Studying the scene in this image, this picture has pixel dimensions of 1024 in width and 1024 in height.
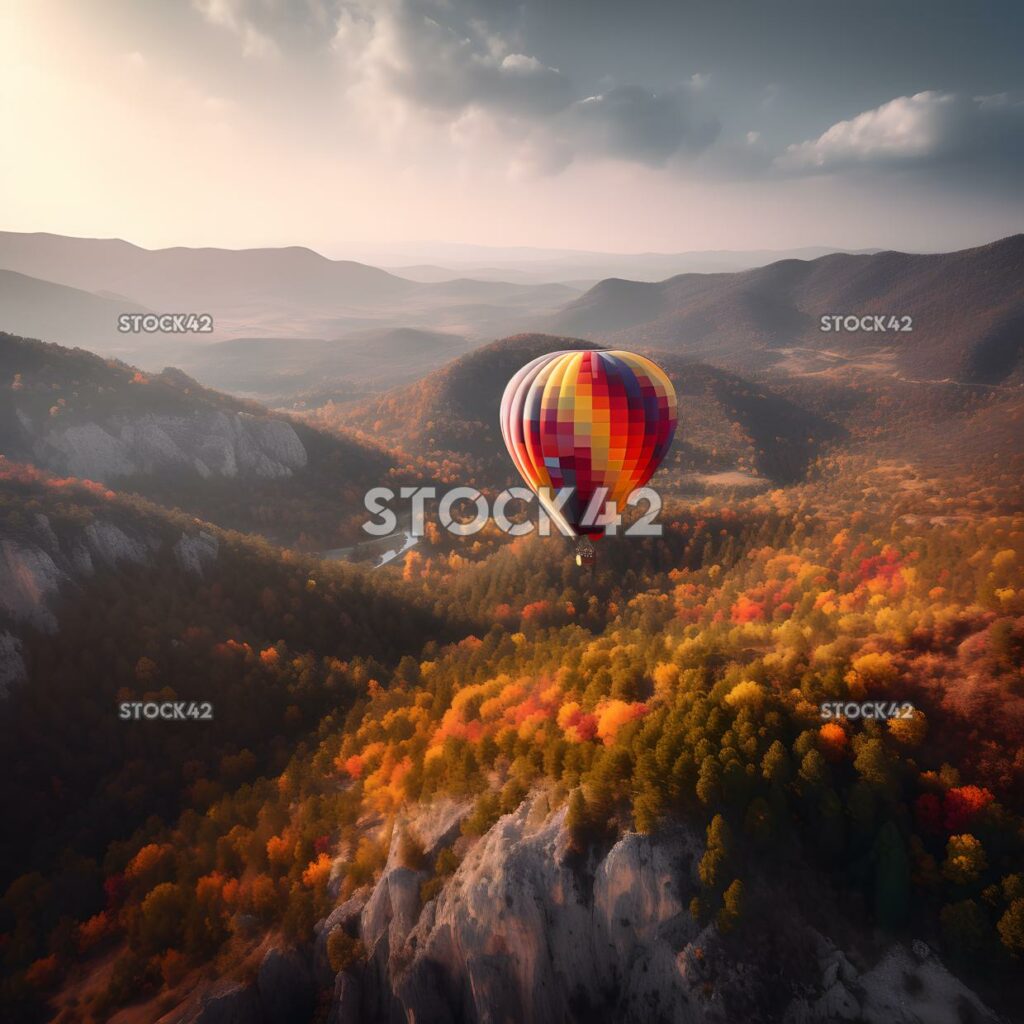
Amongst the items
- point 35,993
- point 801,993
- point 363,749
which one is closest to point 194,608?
point 363,749

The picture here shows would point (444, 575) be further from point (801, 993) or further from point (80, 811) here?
point (801, 993)

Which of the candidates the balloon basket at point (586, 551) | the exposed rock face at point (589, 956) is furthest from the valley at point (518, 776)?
the balloon basket at point (586, 551)

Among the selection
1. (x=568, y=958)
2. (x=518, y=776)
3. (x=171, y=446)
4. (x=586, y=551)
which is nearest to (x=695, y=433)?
(x=171, y=446)

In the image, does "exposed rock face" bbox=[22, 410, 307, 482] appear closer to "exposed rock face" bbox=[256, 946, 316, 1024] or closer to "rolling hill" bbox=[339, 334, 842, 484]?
"rolling hill" bbox=[339, 334, 842, 484]

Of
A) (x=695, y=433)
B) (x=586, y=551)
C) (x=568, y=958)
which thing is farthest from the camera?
(x=695, y=433)

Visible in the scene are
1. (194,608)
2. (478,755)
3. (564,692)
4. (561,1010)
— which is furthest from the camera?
(194,608)

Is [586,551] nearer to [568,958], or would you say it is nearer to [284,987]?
[568,958]

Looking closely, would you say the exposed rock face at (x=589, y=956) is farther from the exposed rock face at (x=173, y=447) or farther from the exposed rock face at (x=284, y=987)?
the exposed rock face at (x=173, y=447)
